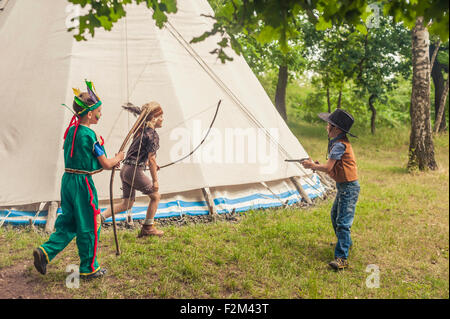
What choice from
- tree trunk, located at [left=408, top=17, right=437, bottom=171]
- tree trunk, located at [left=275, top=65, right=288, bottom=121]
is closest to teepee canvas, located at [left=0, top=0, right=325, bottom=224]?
tree trunk, located at [left=408, top=17, right=437, bottom=171]

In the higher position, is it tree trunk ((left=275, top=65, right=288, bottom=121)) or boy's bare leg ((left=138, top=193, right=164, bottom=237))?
tree trunk ((left=275, top=65, right=288, bottom=121))

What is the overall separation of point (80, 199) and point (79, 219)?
0.56ft

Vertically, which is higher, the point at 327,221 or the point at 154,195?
the point at 154,195

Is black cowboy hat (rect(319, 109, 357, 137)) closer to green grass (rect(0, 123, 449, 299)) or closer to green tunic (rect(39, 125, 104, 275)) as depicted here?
green grass (rect(0, 123, 449, 299))

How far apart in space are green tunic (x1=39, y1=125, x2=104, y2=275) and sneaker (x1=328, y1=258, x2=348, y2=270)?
2.29 meters

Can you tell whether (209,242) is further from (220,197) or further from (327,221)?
(327,221)

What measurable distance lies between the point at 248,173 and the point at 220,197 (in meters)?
0.59

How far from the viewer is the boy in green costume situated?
3342 mm

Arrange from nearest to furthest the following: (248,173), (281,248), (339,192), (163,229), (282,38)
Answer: (282,38), (339,192), (281,248), (163,229), (248,173)

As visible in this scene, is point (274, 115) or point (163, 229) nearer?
point (163, 229)

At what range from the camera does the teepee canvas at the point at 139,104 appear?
518 cm

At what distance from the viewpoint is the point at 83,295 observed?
326 centimetres

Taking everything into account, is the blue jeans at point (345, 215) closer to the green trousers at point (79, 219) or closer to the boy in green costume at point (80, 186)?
the boy in green costume at point (80, 186)

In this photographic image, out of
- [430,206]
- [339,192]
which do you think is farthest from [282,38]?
[430,206]
